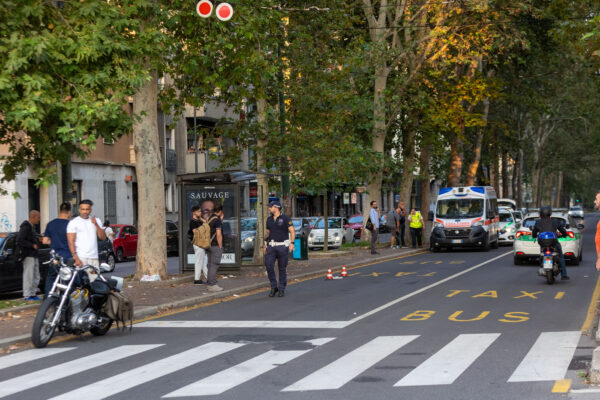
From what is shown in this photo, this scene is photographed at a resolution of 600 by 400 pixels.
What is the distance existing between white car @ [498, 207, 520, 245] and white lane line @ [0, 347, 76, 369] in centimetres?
3068

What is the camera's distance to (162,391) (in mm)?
8031

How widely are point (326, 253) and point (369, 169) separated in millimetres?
4274

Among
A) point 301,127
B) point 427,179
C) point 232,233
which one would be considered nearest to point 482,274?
point 232,233

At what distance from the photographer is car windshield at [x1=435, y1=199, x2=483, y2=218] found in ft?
113

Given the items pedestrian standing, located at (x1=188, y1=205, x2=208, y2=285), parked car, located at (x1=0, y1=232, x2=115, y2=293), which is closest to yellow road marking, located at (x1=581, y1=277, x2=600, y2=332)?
pedestrian standing, located at (x1=188, y1=205, x2=208, y2=285)

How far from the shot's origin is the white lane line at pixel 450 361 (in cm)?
828

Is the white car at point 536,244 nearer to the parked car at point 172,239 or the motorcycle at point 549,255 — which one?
the motorcycle at point 549,255

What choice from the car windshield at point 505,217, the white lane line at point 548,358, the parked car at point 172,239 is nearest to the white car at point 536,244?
the white lane line at point 548,358

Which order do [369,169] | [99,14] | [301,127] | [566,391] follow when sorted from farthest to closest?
[369,169]
[301,127]
[99,14]
[566,391]

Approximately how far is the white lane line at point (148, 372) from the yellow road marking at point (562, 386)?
12.5 ft

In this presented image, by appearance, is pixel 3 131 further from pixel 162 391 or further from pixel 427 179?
pixel 427 179

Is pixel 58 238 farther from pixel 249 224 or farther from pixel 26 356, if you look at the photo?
pixel 249 224

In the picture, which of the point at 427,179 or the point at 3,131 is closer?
the point at 3,131

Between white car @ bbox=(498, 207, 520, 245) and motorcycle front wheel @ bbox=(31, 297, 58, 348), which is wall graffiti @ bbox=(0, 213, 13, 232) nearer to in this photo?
white car @ bbox=(498, 207, 520, 245)
